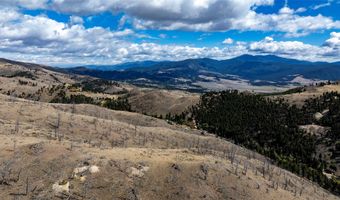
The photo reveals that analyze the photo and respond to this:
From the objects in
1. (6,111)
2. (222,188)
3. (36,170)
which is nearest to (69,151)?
(36,170)

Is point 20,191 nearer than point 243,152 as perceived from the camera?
Yes

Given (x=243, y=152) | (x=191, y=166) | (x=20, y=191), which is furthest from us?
(x=243, y=152)

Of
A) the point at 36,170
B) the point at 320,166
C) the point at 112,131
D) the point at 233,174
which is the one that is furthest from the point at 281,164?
the point at 36,170

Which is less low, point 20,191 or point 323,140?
point 20,191

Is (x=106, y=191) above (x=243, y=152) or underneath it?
above

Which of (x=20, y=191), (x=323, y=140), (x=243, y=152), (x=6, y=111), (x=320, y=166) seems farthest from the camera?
(x=323, y=140)

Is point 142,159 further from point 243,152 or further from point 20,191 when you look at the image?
point 243,152

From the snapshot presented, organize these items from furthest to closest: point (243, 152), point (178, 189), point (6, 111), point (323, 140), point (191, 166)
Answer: point (323, 140), point (243, 152), point (6, 111), point (191, 166), point (178, 189)

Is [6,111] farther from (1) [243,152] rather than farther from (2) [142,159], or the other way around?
(1) [243,152]

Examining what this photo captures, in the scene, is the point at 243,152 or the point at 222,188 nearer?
the point at 222,188
